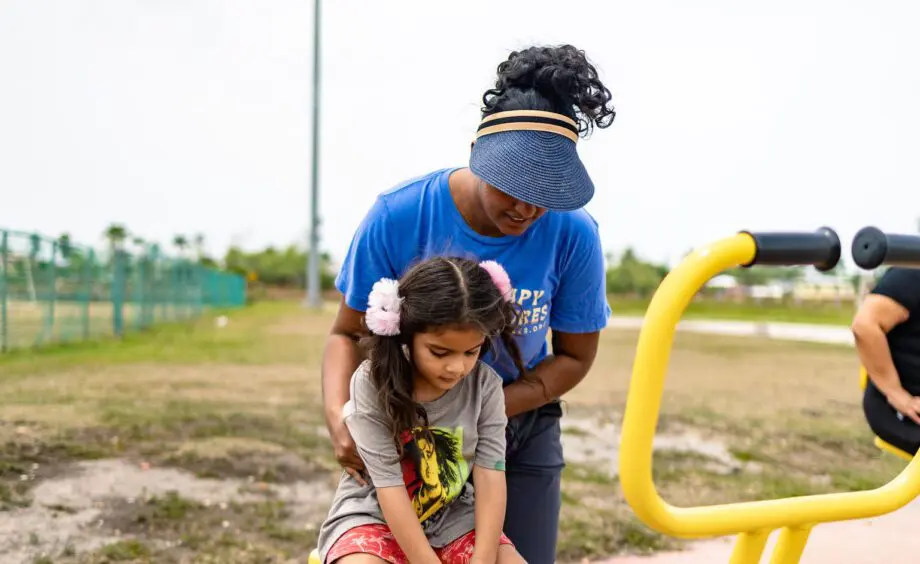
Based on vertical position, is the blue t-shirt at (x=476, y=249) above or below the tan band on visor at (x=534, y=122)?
below

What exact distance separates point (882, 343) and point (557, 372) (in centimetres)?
123

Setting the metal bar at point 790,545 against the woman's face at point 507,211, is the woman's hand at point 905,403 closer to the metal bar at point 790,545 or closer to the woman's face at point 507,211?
the metal bar at point 790,545

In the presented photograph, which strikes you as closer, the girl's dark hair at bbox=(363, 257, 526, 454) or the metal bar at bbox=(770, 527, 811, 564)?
the metal bar at bbox=(770, 527, 811, 564)

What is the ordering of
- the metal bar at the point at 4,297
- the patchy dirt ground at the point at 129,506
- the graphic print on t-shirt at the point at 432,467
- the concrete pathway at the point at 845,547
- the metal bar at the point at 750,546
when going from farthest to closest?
1. the metal bar at the point at 4,297
2. the concrete pathway at the point at 845,547
3. the patchy dirt ground at the point at 129,506
4. the graphic print on t-shirt at the point at 432,467
5. the metal bar at the point at 750,546

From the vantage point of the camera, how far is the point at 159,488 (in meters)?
4.12

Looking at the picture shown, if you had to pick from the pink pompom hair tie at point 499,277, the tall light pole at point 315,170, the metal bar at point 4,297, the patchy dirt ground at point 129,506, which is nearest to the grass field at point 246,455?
the patchy dirt ground at point 129,506

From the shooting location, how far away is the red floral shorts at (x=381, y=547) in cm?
171

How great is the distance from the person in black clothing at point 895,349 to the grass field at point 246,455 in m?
1.32

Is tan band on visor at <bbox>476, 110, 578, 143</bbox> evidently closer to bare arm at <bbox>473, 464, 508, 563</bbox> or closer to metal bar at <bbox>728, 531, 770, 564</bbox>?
bare arm at <bbox>473, 464, 508, 563</bbox>

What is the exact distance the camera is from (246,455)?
4.89 m

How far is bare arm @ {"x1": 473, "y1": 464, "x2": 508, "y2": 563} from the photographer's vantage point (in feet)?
5.91

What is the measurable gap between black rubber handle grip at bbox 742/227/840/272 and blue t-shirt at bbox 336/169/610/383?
699mm

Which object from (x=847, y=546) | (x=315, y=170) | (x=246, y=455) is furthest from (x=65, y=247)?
(x=315, y=170)

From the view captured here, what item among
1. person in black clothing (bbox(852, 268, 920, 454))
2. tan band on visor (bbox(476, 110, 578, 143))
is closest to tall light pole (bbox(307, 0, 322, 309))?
person in black clothing (bbox(852, 268, 920, 454))
